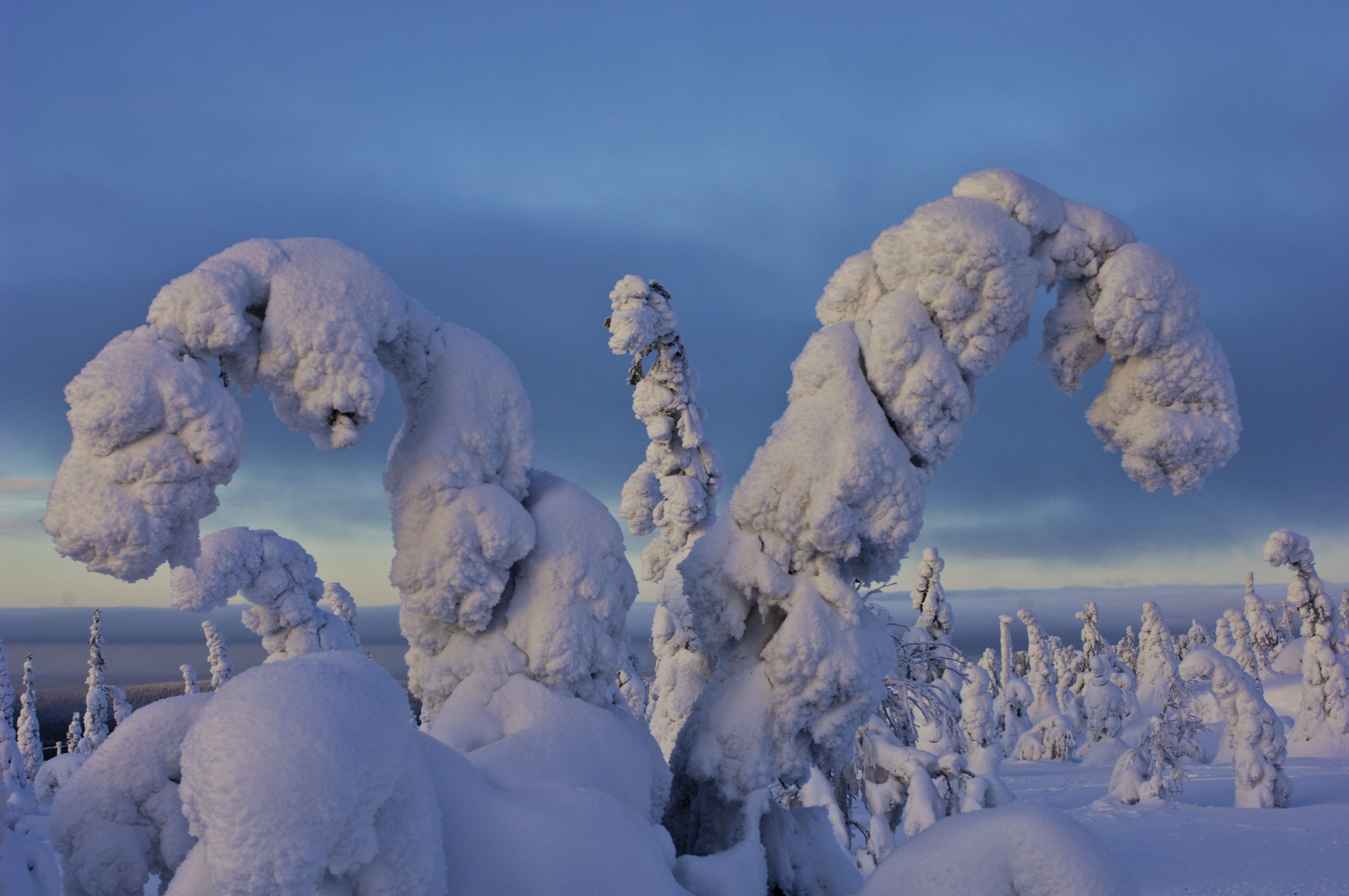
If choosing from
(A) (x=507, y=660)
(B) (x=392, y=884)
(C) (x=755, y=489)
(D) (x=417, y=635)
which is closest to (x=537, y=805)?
(B) (x=392, y=884)

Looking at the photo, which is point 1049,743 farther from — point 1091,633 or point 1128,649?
point 1128,649

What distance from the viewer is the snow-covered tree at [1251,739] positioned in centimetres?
1285

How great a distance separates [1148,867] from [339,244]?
9.08 m

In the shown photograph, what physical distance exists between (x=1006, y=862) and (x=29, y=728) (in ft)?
106

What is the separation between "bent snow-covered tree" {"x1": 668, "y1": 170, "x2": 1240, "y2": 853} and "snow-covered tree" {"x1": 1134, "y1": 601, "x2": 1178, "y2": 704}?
64.9 ft

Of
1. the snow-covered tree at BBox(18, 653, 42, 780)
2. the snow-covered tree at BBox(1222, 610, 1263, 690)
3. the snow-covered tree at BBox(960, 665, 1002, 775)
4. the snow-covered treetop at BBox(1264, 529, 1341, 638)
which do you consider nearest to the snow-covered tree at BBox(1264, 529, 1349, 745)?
the snow-covered treetop at BBox(1264, 529, 1341, 638)

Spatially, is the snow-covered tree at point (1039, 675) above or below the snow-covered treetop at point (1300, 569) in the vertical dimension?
below

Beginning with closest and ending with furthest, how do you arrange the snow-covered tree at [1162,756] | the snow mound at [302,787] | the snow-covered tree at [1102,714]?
1. the snow mound at [302,787]
2. the snow-covered tree at [1162,756]
3. the snow-covered tree at [1102,714]

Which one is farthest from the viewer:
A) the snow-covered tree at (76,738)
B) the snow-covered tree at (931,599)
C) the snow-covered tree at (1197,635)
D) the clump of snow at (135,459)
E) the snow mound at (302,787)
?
the snow-covered tree at (1197,635)

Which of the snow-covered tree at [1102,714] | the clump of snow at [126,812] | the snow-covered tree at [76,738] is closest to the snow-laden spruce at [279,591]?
the clump of snow at [126,812]

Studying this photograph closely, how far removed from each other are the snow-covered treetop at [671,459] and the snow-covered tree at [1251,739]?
8.58 m

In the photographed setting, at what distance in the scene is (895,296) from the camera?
487 cm

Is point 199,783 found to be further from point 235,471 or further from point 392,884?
point 235,471

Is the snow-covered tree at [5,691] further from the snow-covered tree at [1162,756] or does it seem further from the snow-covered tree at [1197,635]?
the snow-covered tree at [1197,635]
